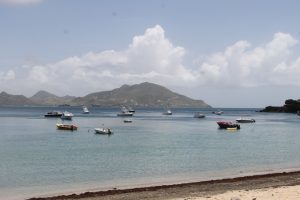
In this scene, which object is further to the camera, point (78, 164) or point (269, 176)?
point (78, 164)

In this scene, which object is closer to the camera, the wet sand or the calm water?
the wet sand

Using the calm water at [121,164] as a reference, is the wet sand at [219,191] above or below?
above

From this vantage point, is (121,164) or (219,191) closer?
(219,191)

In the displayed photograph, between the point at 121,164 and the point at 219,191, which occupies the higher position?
the point at 219,191

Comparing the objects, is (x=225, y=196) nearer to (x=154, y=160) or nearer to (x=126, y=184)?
(x=126, y=184)

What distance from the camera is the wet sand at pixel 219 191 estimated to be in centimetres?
2530

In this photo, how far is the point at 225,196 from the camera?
2514cm

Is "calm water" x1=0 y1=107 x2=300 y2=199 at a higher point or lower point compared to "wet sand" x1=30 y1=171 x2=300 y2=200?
lower

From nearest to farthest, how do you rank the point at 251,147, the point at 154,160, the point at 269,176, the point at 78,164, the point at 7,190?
the point at 7,190, the point at 269,176, the point at 78,164, the point at 154,160, the point at 251,147

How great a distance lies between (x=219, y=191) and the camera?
29.6 m

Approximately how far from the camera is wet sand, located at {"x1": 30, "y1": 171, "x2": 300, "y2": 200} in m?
25.3

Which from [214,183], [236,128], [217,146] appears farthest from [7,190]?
[236,128]

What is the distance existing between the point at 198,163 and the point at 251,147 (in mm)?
21844

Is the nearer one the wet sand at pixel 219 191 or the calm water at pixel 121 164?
the wet sand at pixel 219 191
